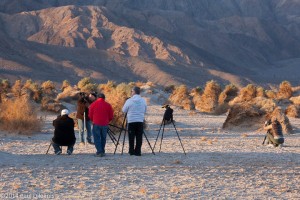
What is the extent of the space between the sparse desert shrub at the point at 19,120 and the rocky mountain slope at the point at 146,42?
68.0 m

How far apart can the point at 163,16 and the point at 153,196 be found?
161 m

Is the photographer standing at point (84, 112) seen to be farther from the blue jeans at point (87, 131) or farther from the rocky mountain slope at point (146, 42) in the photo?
the rocky mountain slope at point (146, 42)

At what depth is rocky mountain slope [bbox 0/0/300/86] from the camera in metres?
105

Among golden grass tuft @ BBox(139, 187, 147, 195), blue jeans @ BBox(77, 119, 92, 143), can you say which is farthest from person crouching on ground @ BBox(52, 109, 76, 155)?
golden grass tuft @ BBox(139, 187, 147, 195)

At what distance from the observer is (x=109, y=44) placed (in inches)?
5108

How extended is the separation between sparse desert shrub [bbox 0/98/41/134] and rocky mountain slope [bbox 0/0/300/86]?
68.0 m

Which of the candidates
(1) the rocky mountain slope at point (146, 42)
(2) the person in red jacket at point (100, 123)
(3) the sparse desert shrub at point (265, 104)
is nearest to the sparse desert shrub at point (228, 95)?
(3) the sparse desert shrub at point (265, 104)

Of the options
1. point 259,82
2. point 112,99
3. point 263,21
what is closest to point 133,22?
point 259,82

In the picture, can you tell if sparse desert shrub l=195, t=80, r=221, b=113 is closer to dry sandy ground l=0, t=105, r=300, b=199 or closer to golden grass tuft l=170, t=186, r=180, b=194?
dry sandy ground l=0, t=105, r=300, b=199

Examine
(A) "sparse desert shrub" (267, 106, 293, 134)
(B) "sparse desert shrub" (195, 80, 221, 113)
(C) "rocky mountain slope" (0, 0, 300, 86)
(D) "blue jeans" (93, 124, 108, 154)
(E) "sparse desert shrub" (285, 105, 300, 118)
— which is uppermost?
(C) "rocky mountain slope" (0, 0, 300, 86)

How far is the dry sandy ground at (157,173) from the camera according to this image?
10.5 metres

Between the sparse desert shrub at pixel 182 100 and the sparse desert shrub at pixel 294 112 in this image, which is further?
the sparse desert shrub at pixel 182 100

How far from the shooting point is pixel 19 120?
2305 centimetres

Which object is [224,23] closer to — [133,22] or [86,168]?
[133,22]
